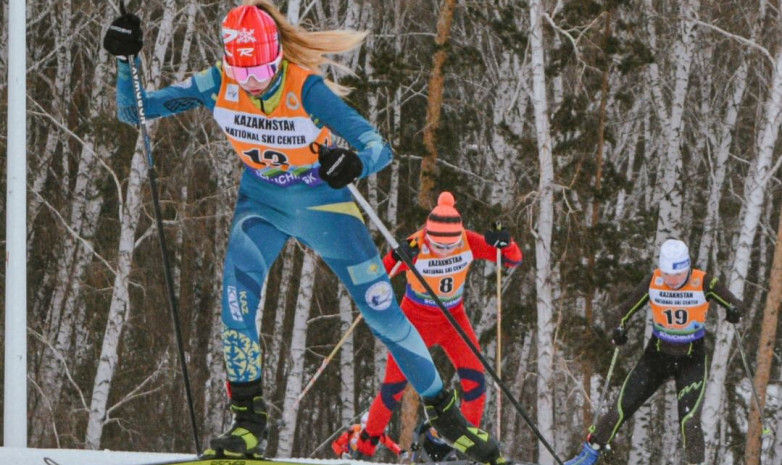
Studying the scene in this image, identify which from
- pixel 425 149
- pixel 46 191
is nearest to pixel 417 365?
pixel 425 149

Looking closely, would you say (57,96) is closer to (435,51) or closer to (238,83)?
(435,51)

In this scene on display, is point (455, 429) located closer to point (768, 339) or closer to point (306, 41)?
point (306, 41)

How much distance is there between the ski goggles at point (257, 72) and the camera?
3.99 m

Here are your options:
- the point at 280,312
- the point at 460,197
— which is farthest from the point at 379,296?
the point at 280,312

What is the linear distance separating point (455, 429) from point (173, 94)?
177 cm

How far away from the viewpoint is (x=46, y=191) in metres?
16.1

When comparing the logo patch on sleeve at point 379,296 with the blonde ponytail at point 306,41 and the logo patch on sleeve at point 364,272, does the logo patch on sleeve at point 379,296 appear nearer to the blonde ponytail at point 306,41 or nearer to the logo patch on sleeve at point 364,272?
the logo patch on sleeve at point 364,272

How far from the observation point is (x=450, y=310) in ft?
23.8

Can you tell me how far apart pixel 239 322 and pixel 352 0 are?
9.71m

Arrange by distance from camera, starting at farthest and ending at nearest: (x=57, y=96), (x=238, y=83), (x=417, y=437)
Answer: (x=57, y=96)
(x=417, y=437)
(x=238, y=83)

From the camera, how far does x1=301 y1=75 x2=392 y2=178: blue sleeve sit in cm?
398

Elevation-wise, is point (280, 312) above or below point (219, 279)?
below

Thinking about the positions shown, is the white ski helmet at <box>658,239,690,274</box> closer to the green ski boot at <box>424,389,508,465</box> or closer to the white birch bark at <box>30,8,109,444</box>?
the green ski boot at <box>424,389,508,465</box>

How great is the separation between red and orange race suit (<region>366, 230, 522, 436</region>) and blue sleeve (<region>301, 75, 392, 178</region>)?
3.08m
